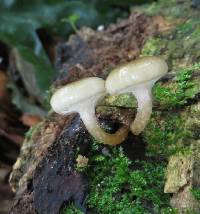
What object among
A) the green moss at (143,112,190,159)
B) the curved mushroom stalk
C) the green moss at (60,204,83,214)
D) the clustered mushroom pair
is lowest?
the green moss at (143,112,190,159)

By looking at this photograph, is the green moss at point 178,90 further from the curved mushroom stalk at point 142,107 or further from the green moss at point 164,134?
the curved mushroom stalk at point 142,107

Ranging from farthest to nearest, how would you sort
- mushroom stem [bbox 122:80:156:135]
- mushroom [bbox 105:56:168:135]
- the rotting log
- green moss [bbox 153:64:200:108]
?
green moss [bbox 153:64:200:108] < the rotting log < mushroom stem [bbox 122:80:156:135] < mushroom [bbox 105:56:168:135]

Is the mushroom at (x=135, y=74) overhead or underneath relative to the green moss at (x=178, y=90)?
overhead

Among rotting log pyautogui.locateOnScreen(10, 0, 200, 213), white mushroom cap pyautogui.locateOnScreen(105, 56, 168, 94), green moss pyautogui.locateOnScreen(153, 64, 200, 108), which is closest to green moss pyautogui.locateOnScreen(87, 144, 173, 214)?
rotting log pyautogui.locateOnScreen(10, 0, 200, 213)

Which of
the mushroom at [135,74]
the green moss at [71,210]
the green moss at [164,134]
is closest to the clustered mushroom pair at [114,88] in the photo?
the mushroom at [135,74]

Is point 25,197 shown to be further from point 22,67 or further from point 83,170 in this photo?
point 22,67

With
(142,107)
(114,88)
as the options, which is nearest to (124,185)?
(142,107)

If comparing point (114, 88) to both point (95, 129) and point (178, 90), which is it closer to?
point (95, 129)

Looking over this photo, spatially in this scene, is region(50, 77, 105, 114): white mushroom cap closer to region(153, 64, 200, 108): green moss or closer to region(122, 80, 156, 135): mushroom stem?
region(122, 80, 156, 135): mushroom stem
